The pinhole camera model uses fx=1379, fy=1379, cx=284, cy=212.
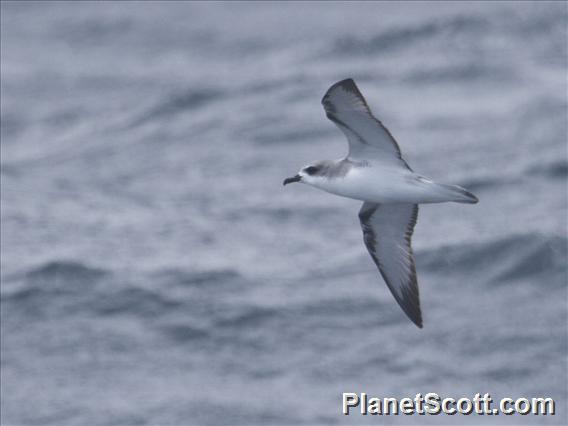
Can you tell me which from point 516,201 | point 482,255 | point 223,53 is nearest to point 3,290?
point 482,255

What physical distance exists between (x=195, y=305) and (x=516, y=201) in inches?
376

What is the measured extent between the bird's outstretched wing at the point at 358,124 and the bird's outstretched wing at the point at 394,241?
127cm

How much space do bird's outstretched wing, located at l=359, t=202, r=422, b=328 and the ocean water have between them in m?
8.21

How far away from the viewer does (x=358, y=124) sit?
48.4ft

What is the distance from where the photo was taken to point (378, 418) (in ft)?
79.8

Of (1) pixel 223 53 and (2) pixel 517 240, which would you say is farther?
(1) pixel 223 53

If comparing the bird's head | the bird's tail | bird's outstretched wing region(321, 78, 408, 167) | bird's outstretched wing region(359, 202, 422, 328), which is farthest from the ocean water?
the bird's tail

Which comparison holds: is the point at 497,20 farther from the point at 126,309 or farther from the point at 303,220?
the point at 126,309

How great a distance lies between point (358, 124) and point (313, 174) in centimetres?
80

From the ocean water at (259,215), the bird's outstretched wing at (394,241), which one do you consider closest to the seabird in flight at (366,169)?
the bird's outstretched wing at (394,241)

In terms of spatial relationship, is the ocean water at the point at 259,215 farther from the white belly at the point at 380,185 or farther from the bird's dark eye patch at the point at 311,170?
the white belly at the point at 380,185

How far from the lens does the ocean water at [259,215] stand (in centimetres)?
2552

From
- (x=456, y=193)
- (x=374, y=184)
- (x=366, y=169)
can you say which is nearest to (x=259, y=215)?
(x=366, y=169)

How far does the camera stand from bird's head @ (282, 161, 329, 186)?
15043 millimetres
